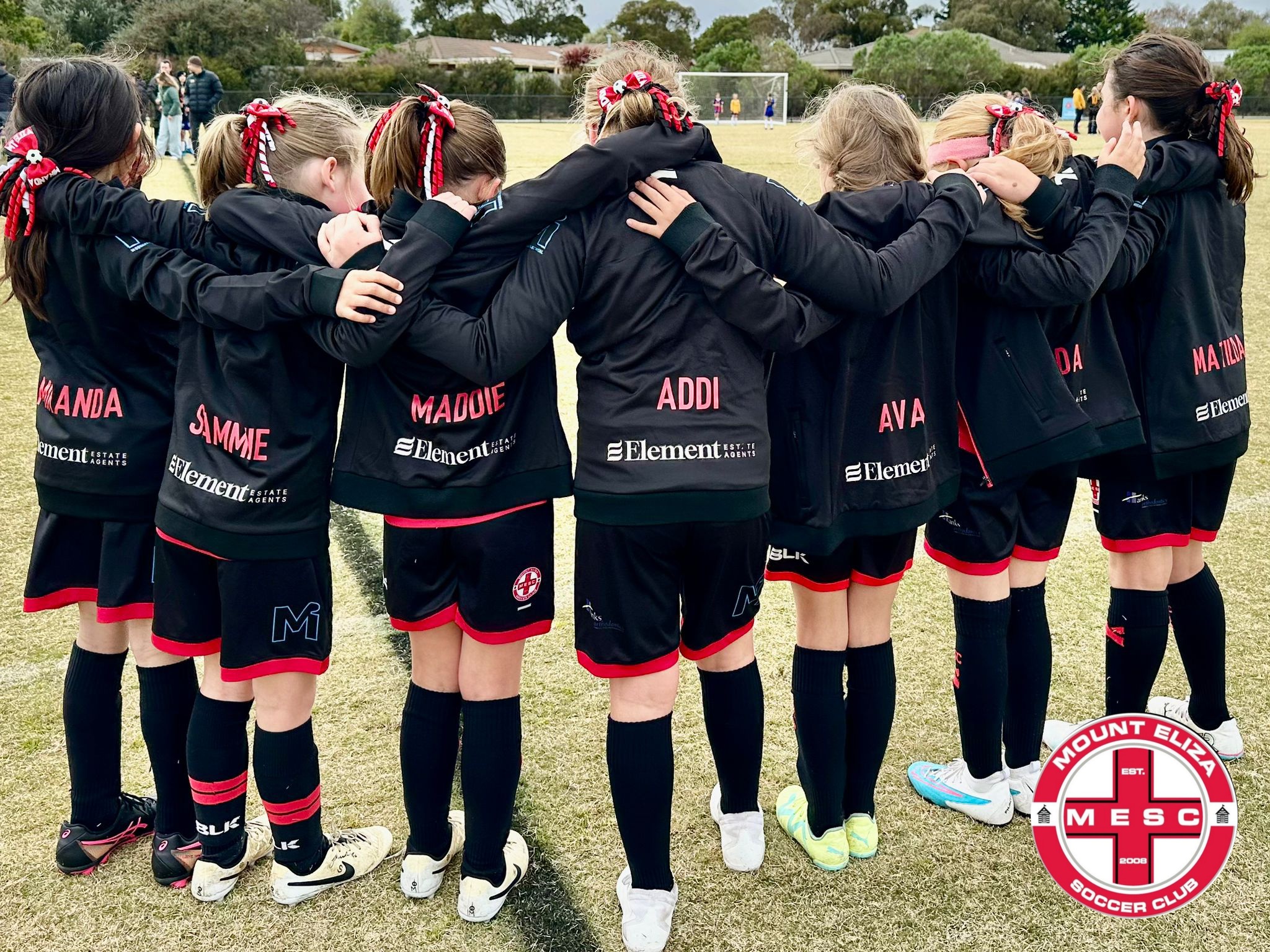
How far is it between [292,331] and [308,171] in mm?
407

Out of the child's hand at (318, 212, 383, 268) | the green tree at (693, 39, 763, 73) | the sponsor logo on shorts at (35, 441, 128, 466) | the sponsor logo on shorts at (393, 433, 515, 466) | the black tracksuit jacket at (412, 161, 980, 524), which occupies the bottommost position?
the sponsor logo on shorts at (35, 441, 128, 466)

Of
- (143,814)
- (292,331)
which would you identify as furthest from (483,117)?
(143,814)

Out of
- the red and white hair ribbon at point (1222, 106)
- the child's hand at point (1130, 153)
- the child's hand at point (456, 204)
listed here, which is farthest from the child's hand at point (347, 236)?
the red and white hair ribbon at point (1222, 106)

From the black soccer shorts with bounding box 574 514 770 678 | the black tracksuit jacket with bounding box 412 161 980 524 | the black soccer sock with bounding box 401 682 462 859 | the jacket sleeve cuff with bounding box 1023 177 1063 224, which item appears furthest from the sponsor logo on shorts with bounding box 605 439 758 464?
the jacket sleeve cuff with bounding box 1023 177 1063 224

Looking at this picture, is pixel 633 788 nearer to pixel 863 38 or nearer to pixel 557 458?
pixel 557 458

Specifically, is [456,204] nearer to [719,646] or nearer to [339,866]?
[719,646]

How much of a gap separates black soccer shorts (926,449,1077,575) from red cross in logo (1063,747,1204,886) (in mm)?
583

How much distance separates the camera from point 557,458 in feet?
8.16

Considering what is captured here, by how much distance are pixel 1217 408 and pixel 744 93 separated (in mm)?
45292

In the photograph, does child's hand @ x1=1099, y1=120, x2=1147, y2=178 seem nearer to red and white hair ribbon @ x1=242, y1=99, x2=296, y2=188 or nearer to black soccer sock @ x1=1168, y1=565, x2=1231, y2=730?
black soccer sock @ x1=1168, y1=565, x2=1231, y2=730

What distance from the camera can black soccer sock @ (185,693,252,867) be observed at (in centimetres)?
262

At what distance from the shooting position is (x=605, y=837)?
2.95 metres

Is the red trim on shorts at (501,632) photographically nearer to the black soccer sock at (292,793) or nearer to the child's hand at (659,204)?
the black soccer sock at (292,793)

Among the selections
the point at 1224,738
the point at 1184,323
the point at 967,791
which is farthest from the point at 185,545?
the point at 1224,738
